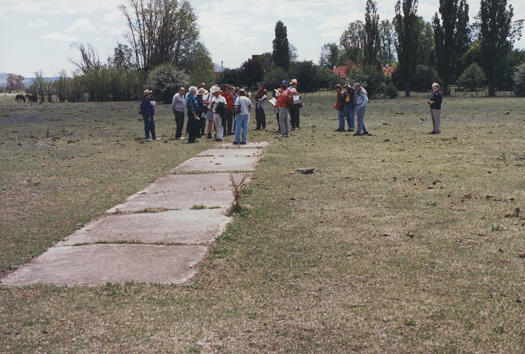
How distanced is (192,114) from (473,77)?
179 feet

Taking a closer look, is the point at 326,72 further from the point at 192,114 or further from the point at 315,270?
the point at 315,270

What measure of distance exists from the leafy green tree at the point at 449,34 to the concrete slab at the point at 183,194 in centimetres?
5097

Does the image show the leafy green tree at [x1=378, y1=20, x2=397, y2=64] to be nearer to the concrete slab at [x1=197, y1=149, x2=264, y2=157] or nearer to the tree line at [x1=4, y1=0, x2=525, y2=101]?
the tree line at [x1=4, y1=0, x2=525, y2=101]

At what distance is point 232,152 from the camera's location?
15336 millimetres

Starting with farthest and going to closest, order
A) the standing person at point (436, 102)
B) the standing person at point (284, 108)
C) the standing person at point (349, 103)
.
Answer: the standing person at point (349, 103) → the standing person at point (436, 102) → the standing person at point (284, 108)

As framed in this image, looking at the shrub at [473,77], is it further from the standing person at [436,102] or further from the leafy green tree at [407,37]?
the standing person at [436,102]

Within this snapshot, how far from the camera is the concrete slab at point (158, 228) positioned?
6.59 m

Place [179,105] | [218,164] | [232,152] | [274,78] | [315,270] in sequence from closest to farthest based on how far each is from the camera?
[315,270], [218,164], [232,152], [179,105], [274,78]

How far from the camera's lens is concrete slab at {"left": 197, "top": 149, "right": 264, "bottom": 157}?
14.7 meters

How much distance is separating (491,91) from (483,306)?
5618 cm

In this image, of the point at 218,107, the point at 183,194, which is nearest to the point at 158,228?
the point at 183,194

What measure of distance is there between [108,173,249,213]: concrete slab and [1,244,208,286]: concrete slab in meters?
2.09

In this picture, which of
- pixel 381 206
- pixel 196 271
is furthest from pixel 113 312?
pixel 381 206

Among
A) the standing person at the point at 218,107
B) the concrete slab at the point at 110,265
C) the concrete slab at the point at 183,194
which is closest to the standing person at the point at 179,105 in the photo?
Answer: the standing person at the point at 218,107
